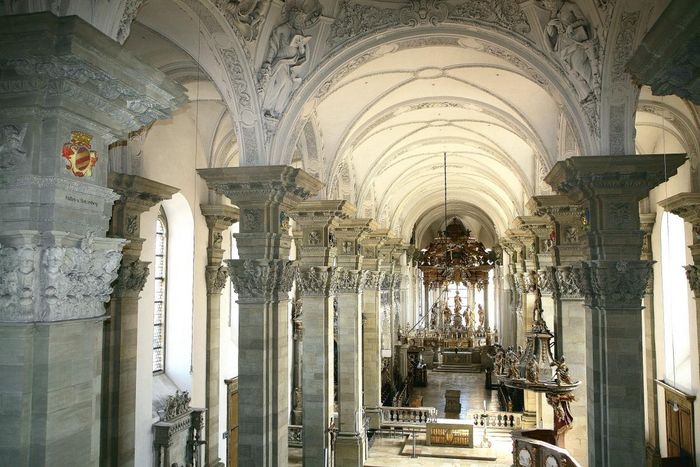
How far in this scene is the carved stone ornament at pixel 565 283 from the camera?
14.0 meters

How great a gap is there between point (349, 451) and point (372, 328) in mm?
6497

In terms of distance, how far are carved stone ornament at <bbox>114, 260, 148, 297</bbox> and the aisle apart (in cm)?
1755

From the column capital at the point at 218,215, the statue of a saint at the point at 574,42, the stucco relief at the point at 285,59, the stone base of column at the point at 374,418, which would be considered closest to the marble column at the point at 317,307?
the column capital at the point at 218,215

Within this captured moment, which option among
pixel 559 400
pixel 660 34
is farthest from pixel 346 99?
pixel 660 34

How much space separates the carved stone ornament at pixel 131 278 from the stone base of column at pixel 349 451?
7.99m

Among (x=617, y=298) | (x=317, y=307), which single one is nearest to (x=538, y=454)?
(x=617, y=298)

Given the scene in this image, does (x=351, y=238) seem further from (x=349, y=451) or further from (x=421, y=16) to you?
(x=421, y=16)

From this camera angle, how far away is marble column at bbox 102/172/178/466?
11844mm

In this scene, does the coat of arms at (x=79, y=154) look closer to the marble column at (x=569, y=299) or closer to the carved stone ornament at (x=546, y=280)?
the marble column at (x=569, y=299)

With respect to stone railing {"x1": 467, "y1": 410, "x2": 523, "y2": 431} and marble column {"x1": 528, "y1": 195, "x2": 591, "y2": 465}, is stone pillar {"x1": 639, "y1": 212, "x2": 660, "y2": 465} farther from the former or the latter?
stone railing {"x1": 467, "y1": 410, "x2": 523, "y2": 431}

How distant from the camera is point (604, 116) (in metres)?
10.2

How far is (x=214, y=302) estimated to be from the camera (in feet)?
53.0

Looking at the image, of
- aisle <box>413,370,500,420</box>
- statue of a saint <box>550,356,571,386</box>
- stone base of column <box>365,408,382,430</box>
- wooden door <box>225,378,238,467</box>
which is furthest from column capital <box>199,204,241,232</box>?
aisle <box>413,370,500,420</box>

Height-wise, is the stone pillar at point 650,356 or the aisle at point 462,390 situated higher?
the stone pillar at point 650,356
